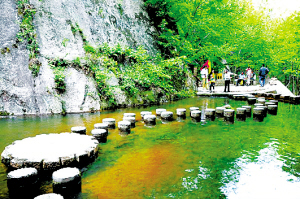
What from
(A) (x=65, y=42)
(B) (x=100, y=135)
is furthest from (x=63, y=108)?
(B) (x=100, y=135)

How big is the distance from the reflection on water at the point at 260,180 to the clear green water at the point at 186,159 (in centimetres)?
2

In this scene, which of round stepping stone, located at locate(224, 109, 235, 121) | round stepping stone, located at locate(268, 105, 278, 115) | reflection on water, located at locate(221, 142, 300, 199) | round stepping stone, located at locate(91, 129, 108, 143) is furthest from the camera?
round stepping stone, located at locate(268, 105, 278, 115)

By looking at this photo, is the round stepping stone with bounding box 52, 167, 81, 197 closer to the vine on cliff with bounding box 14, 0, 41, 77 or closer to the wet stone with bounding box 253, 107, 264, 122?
the wet stone with bounding box 253, 107, 264, 122

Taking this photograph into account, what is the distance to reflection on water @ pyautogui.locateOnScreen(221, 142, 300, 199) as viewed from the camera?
12.1ft

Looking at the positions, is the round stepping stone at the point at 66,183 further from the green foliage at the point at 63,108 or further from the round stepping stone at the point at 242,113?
the round stepping stone at the point at 242,113

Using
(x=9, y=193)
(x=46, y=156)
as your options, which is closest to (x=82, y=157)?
(x=46, y=156)

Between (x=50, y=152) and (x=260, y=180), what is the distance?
4.34m

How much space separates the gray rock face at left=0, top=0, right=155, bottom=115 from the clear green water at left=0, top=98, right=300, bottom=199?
1.57m

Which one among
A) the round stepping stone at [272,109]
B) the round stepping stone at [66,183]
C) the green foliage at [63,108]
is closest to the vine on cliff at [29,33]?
the green foliage at [63,108]

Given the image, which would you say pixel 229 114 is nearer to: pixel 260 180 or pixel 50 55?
pixel 260 180

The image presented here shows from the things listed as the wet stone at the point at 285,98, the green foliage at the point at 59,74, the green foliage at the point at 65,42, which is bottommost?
the wet stone at the point at 285,98

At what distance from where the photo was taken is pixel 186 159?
16.4 ft

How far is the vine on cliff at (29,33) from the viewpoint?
34.3ft

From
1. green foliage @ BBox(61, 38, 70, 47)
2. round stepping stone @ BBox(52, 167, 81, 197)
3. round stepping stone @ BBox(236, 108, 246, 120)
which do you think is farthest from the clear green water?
green foliage @ BBox(61, 38, 70, 47)
